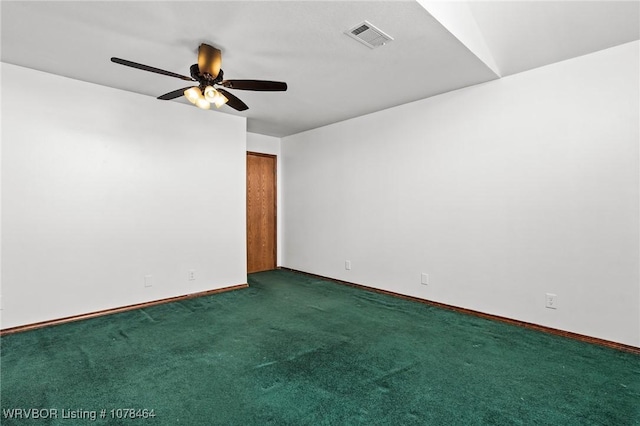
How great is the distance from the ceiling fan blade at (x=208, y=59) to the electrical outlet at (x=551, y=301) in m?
3.70

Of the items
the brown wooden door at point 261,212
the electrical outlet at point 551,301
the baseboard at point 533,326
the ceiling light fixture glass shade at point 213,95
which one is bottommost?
the baseboard at point 533,326

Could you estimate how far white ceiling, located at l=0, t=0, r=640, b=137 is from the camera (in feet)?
7.39

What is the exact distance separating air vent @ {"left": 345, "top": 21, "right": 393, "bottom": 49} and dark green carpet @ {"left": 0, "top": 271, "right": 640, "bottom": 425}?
8.41 feet

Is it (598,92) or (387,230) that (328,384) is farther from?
(598,92)

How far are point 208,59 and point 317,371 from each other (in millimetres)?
2626

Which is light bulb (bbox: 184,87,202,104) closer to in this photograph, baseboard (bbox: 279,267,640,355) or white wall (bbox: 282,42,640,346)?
white wall (bbox: 282,42,640,346)

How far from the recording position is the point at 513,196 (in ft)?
10.9

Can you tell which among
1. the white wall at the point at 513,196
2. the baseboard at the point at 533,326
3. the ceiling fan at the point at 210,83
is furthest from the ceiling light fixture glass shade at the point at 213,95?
the baseboard at the point at 533,326

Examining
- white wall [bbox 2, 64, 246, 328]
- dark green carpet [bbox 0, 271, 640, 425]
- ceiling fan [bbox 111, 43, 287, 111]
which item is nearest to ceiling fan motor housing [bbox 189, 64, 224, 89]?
ceiling fan [bbox 111, 43, 287, 111]

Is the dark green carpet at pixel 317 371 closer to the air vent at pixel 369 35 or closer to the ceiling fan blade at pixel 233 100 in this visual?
the ceiling fan blade at pixel 233 100

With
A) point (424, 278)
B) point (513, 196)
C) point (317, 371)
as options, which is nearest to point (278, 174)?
point (424, 278)

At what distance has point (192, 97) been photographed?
8.78 feet

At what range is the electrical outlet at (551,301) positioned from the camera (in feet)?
10.1

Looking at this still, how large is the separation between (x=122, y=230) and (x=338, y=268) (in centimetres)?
307
